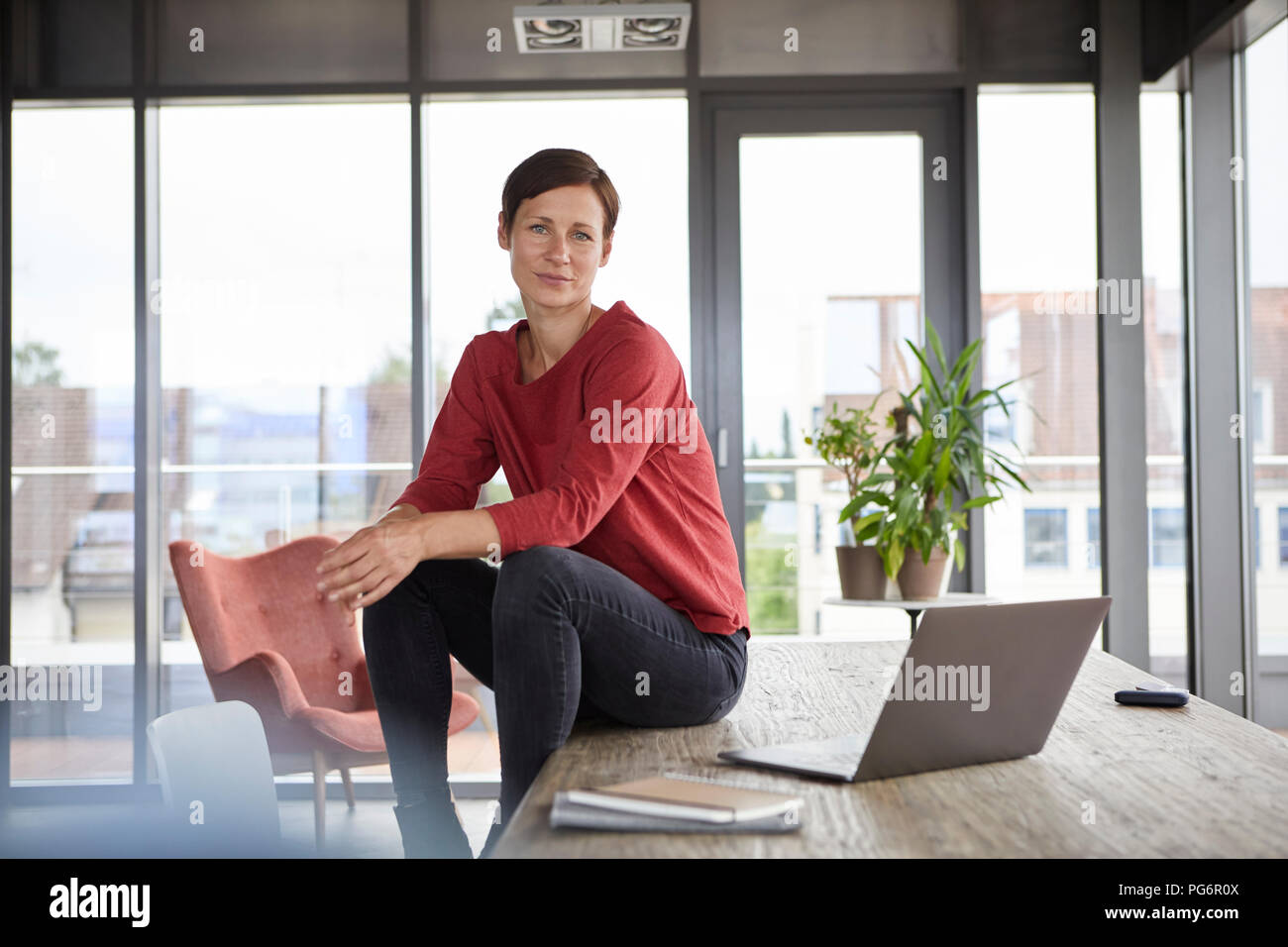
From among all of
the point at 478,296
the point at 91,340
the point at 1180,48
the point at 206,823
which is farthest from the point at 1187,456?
the point at 91,340

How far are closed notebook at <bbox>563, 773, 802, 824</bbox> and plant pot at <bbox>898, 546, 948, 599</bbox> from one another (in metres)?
2.10

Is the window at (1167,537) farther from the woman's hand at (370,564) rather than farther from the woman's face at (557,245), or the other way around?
the woman's hand at (370,564)

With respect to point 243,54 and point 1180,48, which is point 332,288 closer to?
point 243,54

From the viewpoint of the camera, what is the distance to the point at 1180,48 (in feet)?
11.1

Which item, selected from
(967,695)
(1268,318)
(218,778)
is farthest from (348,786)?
(1268,318)

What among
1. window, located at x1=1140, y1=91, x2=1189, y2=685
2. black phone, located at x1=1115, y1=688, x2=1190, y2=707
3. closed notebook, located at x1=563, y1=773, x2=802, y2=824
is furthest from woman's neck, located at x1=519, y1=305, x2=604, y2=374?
window, located at x1=1140, y1=91, x2=1189, y2=685

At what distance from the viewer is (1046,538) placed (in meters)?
3.59

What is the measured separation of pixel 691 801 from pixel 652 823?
39 millimetres

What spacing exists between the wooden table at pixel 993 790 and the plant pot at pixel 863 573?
133 cm

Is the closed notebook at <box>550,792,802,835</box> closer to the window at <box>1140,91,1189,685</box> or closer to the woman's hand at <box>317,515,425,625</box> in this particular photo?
the woman's hand at <box>317,515,425,625</box>

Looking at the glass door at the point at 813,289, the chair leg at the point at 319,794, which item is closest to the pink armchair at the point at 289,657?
the chair leg at the point at 319,794

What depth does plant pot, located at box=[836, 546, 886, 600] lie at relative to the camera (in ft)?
10.1

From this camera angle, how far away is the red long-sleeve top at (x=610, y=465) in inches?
57.5
